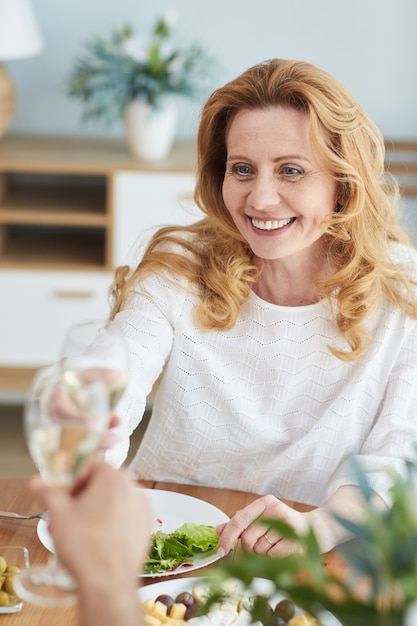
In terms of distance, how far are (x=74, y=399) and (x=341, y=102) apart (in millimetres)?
999

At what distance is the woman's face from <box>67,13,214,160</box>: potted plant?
1.73 m

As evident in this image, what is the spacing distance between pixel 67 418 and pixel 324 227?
37.6 inches

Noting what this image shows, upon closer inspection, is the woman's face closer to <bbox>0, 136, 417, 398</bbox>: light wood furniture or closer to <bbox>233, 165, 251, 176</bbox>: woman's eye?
<bbox>233, 165, 251, 176</bbox>: woman's eye

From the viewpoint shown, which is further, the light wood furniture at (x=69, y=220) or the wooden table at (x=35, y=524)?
the light wood furniture at (x=69, y=220)

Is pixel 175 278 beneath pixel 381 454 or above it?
above

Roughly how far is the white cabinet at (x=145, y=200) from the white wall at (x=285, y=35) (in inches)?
17.6

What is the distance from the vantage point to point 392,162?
386 centimetres

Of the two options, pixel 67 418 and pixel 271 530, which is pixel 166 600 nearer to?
pixel 271 530

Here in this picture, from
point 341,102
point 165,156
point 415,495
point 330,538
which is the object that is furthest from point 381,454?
point 165,156

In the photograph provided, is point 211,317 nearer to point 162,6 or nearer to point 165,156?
point 165,156

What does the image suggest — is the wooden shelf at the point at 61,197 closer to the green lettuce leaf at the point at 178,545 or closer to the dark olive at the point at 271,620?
the green lettuce leaf at the point at 178,545

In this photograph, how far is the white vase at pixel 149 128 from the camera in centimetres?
353

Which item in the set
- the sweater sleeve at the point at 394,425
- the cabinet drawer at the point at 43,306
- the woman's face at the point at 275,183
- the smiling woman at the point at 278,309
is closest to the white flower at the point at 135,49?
the cabinet drawer at the point at 43,306

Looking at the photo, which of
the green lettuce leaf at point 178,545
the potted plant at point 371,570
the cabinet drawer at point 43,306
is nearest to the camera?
the potted plant at point 371,570
